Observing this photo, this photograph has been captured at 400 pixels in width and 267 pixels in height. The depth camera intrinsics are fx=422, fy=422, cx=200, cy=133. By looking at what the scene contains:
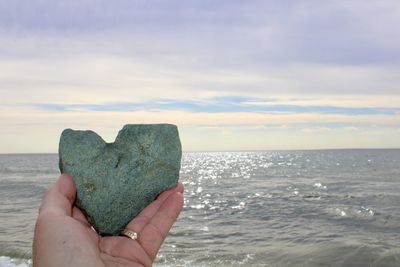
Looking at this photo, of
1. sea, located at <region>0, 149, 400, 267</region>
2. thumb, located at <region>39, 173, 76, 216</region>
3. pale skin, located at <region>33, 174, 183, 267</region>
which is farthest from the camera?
sea, located at <region>0, 149, 400, 267</region>

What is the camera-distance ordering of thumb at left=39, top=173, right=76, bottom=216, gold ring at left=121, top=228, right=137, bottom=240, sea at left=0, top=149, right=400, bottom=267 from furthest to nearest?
sea at left=0, top=149, right=400, bottom=267 → gold ring at left=121, top=228, right=137, bottom=240 → thumb at left=39, top=173, right=76, bottom=216

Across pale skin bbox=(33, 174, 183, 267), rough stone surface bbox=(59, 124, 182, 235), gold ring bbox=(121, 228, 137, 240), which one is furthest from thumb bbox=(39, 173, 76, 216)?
gold ring bbox=(121, 228, 137, 240)

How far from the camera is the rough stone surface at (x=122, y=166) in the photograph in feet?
13.8

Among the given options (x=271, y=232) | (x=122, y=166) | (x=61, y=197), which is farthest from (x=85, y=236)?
(x=271, y=232)

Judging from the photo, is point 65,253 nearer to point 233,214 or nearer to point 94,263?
point 94,263

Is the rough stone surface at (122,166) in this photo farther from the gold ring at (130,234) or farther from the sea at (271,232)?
the sea at (271,232)

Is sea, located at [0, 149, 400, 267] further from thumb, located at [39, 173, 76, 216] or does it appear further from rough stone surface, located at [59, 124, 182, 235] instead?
thumb, located at [39, 173, 76, 216]

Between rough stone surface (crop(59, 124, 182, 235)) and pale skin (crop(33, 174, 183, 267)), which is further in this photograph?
rough stone surface (crop(59, 124, 182, 235))

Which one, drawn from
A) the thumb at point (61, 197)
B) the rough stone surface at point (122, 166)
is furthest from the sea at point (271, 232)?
the thumb at point (61, 197)

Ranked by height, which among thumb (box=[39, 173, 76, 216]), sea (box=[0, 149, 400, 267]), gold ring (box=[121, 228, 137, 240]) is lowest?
sea (box=[0, 149, 400, 267])

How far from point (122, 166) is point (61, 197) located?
33.4 inches

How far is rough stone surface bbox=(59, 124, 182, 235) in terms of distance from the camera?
4215 mm

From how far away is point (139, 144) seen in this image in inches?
173

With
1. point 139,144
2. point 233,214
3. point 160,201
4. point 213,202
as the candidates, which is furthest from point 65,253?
point 213,202
